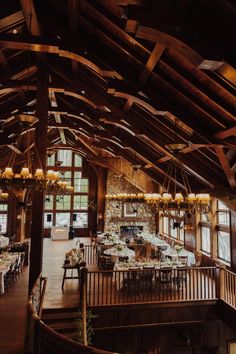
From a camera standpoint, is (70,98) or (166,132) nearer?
(166,132)

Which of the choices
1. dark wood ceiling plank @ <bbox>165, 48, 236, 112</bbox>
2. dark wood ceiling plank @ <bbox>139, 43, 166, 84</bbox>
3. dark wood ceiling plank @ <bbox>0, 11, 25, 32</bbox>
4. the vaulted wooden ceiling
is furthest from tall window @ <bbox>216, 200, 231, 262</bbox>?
dark wood ceiling plank @ <bbox>0, 11, 25, 32</bbox>

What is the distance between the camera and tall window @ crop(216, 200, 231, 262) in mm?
10094

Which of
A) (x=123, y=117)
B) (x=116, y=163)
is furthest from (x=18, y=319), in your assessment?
(x=116, y=163)

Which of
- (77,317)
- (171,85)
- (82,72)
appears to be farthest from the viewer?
(82,72)

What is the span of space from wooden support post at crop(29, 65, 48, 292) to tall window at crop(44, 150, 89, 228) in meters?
13.2

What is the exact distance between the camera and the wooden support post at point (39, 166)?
7203 mm

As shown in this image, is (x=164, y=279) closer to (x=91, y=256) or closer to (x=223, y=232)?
(x=223, y=232)

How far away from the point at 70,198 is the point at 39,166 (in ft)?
45.1

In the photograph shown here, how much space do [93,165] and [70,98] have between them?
9205 millimetres

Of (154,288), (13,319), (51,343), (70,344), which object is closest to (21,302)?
(13,319)

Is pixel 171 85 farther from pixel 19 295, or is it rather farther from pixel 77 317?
pixel 19 295

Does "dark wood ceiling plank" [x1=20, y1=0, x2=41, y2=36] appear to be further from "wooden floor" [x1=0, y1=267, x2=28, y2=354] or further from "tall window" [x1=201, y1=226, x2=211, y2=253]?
"tall window" [x1=201, y1=226, x2=211, y2=253]

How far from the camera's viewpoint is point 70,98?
10.7 metres

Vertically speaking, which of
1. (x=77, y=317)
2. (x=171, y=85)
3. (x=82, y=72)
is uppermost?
(x=82, y=72)
